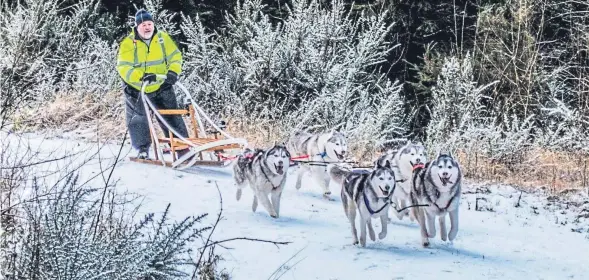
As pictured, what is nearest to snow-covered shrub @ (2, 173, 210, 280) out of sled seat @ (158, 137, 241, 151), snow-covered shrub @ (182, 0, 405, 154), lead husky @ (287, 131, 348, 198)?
lead husky @ (287, 131, 348, 198)

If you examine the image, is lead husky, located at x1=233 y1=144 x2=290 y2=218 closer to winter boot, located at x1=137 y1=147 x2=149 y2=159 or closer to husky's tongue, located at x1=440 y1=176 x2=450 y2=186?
husky's tongue, located at x1=440 y1=176 x2=450 y2=186

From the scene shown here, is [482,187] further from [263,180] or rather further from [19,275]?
[19,275]

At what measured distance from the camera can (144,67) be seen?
8.28 metres

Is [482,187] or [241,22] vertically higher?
[241,22]

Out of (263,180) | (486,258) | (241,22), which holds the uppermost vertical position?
(241,22)

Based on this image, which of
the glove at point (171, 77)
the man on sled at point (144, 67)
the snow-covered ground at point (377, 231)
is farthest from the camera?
the glove at point (171, 77)

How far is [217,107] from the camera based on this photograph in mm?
12070

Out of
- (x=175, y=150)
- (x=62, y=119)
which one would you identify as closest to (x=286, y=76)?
(x=62, y=119)

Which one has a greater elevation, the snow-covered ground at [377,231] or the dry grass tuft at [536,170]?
the dry grass tuft at [536,170]

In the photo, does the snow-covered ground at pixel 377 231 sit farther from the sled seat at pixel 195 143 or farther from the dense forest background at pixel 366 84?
the dense forest background at pixel 366 84

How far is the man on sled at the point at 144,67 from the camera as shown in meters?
8.20

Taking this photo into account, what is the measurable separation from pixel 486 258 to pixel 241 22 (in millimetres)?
9086

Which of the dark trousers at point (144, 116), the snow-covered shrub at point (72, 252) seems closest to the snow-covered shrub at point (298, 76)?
the dark trousers at point (144, 116)

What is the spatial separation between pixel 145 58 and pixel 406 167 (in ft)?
10.5
